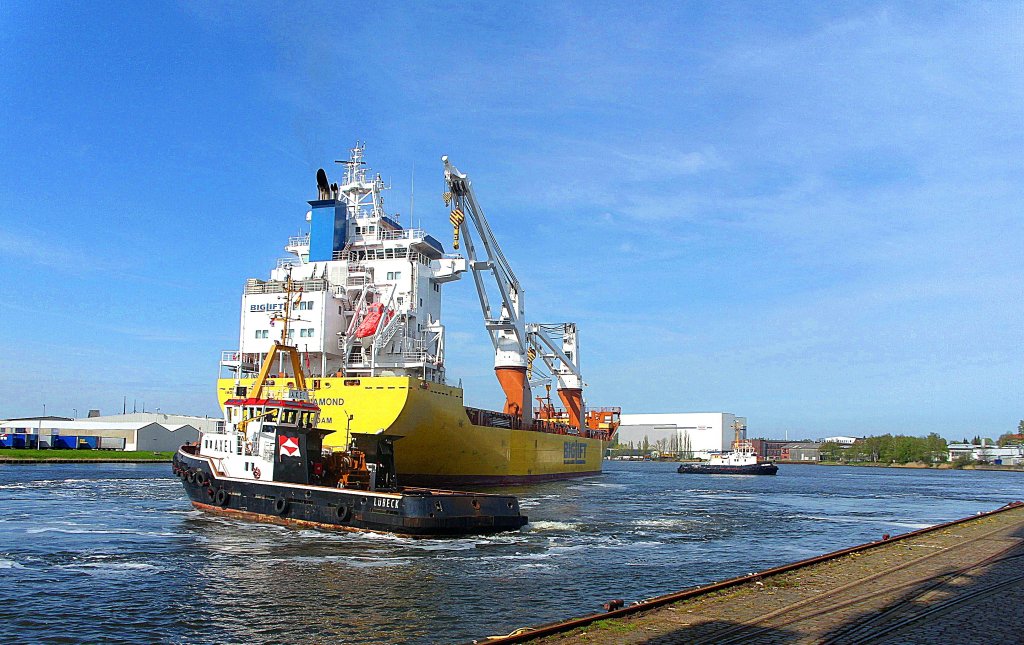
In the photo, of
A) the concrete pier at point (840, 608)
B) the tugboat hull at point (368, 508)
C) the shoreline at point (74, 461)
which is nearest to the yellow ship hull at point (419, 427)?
the tugboat hull at point (368, 508)

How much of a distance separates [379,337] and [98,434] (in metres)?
68.3

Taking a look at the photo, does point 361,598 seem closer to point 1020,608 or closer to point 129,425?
point 1020,608

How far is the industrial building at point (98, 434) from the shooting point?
86.8 metres

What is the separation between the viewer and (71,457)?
7244 cm

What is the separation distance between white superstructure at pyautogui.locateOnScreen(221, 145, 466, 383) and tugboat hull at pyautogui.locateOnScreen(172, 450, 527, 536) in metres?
9.58

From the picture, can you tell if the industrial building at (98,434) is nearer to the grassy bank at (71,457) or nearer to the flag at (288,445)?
the grassy bank at (71,457)

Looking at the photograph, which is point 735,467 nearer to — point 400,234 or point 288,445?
point 400,234

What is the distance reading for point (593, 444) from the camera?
6756cm

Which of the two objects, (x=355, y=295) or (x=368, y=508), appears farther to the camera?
(x=355, y=295)

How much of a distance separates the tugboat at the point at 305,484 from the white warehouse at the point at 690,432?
157 m

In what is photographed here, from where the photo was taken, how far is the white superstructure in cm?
3469

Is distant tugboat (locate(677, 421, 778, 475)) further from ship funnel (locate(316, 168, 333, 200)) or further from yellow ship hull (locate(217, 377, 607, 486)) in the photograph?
ship funnel (locate(316, 168, 333, 200))

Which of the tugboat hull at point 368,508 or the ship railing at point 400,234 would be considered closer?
the tugboat hull at point 368,508

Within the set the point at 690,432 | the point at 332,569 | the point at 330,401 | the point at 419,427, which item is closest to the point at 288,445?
the point at 330,401
